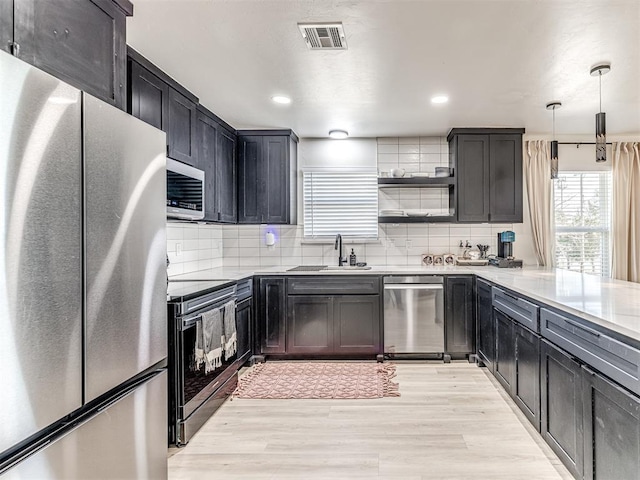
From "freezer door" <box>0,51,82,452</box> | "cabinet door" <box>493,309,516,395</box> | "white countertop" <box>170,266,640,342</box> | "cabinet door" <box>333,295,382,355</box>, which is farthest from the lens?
"cabinet door" <box>333,295,382,355</box>

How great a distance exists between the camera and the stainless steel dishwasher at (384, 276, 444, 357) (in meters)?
4.04

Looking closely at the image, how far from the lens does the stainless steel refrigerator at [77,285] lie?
1.06 metres

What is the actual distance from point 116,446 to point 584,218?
509 cm

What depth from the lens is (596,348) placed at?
174cm

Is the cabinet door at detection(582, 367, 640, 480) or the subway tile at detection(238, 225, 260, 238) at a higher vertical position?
the subway tile at detection(238, 225, 260, 238)

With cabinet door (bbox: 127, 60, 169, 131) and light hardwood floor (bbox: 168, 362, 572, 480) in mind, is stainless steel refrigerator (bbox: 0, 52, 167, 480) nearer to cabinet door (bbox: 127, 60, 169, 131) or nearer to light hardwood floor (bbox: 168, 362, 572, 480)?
light hardwood floor (bbox: 168, 362, 572, 480)

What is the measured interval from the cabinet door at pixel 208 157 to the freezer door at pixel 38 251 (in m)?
2.24

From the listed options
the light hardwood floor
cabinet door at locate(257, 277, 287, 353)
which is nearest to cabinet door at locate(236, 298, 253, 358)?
cabinet door at locate(257, 277, 287, 353)

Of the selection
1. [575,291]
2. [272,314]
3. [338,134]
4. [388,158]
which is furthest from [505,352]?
[338,134]

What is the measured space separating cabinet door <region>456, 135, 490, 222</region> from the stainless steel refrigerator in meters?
3.45

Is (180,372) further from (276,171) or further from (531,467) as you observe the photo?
(276,171)

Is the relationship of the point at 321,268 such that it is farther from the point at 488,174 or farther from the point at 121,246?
the point at 121,246

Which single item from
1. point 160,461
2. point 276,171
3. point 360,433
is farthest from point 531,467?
point 276,171

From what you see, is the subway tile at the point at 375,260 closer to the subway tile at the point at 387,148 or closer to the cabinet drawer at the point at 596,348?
the subway tile at the point at 387,148
